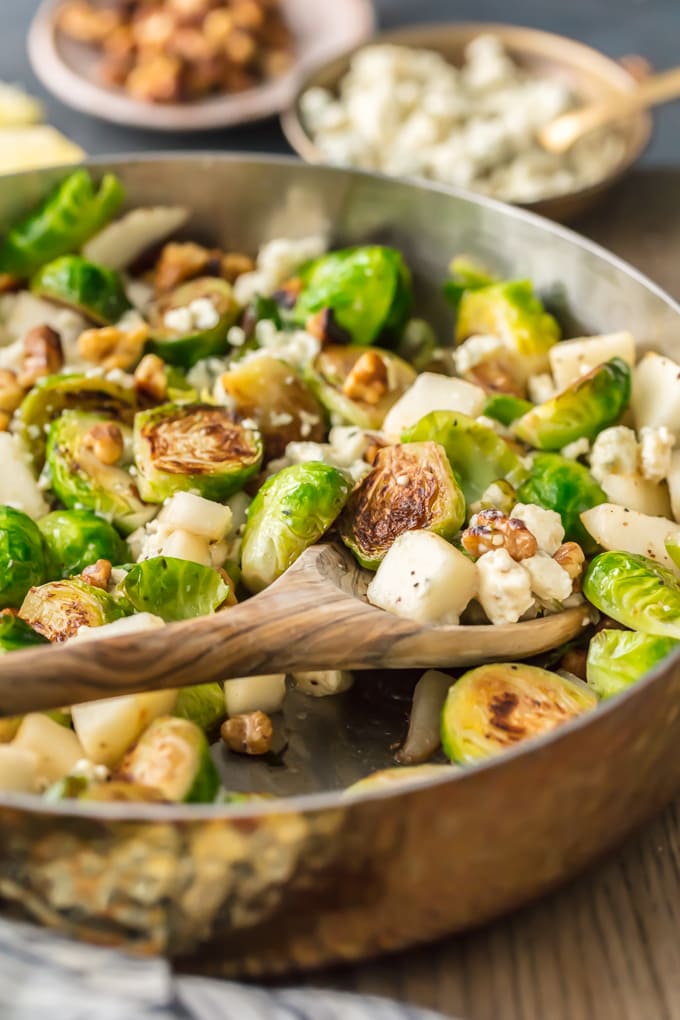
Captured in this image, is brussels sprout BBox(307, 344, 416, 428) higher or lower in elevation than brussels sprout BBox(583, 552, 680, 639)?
lower

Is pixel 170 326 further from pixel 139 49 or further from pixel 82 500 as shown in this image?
pixel 139 49

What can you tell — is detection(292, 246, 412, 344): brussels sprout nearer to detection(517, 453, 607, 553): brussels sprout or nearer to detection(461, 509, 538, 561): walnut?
detection(517, 453, 607, 553): brussels sprout

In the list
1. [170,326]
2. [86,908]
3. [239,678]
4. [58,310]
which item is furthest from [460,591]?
[58,310]

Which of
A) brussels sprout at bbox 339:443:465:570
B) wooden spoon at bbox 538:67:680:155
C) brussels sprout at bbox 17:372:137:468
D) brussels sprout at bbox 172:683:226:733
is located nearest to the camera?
brussels sprout at bbox 172:683:226:733

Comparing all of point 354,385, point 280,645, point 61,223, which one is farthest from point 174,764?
point 61,223

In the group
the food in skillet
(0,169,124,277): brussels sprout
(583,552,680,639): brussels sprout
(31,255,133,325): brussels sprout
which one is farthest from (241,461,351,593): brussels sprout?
(0,169,124,277): brussels sprout

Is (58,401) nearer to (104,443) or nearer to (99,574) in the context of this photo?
(104,443)
